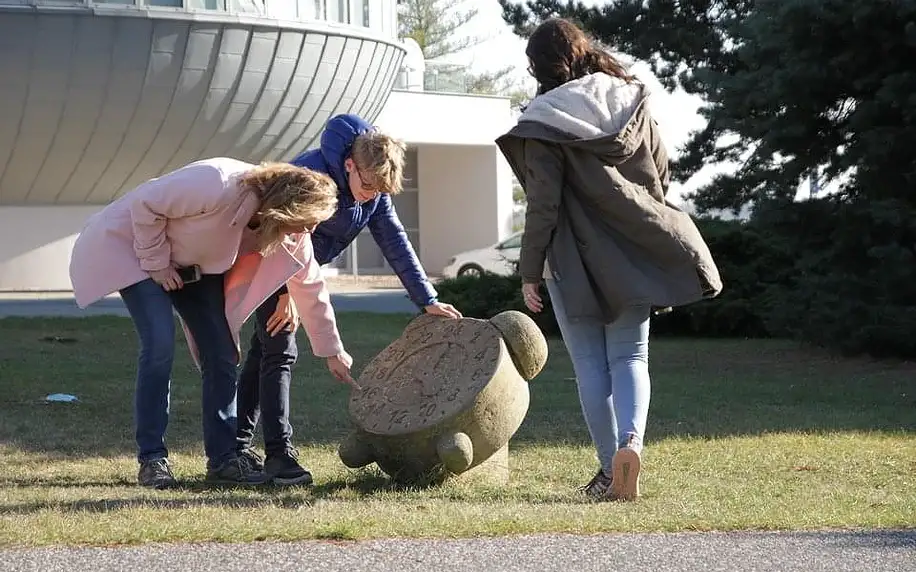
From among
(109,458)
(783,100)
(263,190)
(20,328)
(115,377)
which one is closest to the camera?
(263,190)

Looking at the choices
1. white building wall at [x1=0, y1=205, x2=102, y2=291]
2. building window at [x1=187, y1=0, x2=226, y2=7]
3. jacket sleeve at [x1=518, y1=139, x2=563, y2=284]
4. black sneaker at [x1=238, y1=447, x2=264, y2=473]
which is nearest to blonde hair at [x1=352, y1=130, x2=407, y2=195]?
jacket sleeve at [x1=518, y1=139, x2=563, y2=284]

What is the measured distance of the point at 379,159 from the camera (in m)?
5.73

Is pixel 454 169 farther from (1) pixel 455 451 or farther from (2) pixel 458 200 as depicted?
(1) pixel 455 451

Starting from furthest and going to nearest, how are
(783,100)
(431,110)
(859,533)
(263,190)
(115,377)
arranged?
(431,110) → (783,100) → (115,377) → (263,190) → (859,533)

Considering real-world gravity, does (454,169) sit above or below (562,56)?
above

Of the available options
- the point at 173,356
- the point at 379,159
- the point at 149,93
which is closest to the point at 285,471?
the point at 173,356

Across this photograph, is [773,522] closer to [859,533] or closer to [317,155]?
[859,533]

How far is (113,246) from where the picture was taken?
18.9ft

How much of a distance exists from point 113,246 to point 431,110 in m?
32.1

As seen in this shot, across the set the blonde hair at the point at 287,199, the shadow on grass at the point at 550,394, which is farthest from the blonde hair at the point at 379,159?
the shadow on grass at the point at 550,394

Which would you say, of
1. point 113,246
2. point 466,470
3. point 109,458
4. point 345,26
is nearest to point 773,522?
point 466,470

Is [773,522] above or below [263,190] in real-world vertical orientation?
below

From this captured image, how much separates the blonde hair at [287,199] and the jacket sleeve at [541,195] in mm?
813

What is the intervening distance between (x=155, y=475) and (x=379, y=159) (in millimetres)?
1683
